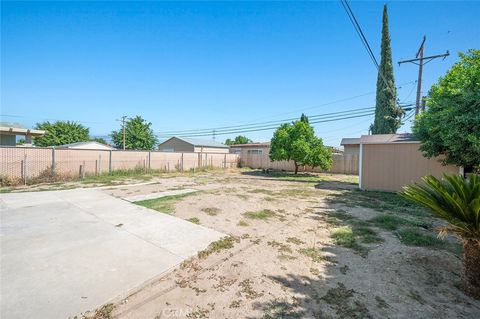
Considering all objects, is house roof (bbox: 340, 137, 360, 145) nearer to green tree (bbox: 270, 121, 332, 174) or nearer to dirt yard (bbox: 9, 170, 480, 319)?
green tree (bbox: 270, 121, 332, 174)

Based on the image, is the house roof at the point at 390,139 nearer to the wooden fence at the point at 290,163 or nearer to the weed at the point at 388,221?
the weed at the point at 388,221

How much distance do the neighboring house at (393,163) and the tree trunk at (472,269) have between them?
765 cm

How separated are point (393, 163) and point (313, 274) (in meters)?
9.28

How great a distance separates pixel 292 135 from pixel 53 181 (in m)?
14.3

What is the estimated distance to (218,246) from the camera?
3979 millimetres

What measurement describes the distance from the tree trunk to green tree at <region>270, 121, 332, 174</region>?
1309 cm

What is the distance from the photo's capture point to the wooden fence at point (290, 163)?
18.7 meters

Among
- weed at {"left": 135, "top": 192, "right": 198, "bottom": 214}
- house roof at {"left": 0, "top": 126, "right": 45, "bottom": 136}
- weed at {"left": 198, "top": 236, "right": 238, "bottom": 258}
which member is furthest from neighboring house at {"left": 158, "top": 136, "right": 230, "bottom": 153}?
weed at {"left": 198, "top": 236, "right": 238, "bottom": 258}

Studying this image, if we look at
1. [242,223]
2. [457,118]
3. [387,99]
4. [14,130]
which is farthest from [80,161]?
[387,99]

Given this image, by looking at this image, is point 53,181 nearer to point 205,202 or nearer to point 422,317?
point 205,202

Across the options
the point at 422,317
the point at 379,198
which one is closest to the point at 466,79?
the point at 379,198

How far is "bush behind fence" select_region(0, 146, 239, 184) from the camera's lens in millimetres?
10398

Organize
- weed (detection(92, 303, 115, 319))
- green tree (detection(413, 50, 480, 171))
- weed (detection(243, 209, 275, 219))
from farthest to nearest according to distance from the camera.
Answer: green tree (detection(413, 50, 480, 171)) < weed (detection(243, 209, 275, 219)) < weed (detection(92, 303, 115, 319))

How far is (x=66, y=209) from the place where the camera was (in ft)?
19.5
